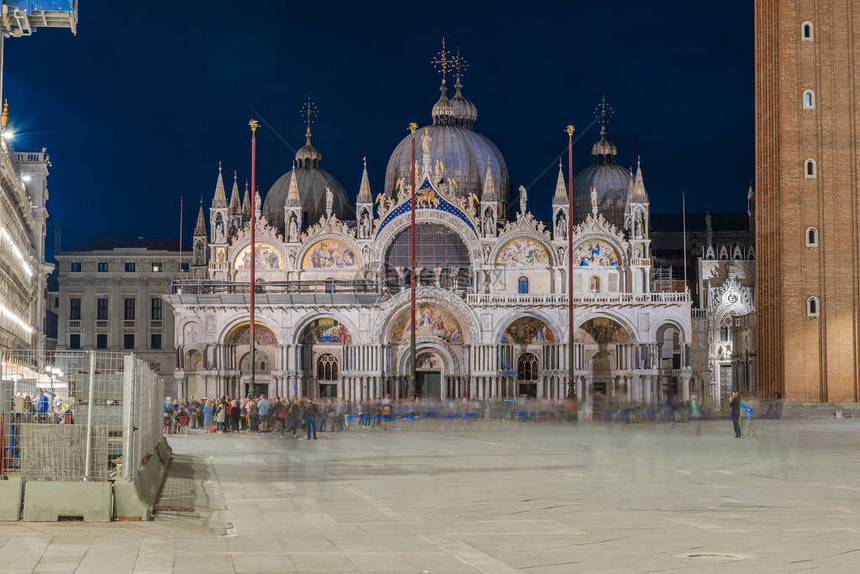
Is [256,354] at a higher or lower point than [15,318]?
lower

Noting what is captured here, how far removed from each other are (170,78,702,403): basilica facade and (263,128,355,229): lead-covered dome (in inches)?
188

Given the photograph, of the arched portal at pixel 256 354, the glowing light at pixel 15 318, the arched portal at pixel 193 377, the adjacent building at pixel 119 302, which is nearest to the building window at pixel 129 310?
the adjacent building at pixel 119 302

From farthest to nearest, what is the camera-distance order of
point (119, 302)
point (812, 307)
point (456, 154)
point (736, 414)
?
point (119, 302) → point (456, 154) → point (812, 307) → point (736, 414)

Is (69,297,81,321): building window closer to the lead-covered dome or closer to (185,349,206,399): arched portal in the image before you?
the lead-covered dome

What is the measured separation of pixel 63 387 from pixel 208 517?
3.94 m

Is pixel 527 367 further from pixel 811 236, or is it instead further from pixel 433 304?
pixel 811 236

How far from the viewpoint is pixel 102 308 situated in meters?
100

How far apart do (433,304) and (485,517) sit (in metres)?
59.1

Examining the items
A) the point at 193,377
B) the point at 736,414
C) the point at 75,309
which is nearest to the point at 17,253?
the point at 193,377

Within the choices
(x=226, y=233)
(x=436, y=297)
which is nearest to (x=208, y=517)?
(x=436, y=297)

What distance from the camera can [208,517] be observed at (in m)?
16.6

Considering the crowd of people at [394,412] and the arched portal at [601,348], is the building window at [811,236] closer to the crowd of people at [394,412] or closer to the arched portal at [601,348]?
the crowd of people at [394,412]

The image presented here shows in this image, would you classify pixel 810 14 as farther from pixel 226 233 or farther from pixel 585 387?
pixel 226 233

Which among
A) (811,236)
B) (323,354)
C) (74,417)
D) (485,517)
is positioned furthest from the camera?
(323,354)
